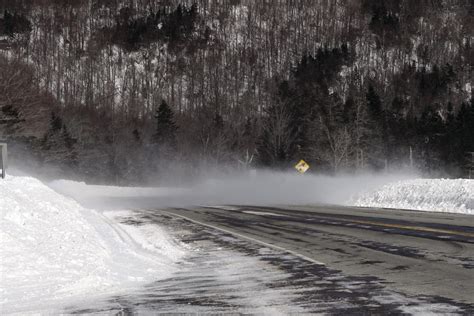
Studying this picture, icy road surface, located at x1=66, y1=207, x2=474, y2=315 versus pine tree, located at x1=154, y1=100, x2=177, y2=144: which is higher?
pine tree, located at x1=154, y1=100, x2=177, y2=144

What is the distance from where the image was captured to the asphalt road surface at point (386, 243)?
290 inches

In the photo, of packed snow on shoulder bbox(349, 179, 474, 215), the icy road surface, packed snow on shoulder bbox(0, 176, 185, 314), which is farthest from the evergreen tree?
the icy road surface

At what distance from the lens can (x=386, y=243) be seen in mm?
11242

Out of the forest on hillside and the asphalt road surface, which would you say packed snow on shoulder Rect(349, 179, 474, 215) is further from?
the forest on hillside

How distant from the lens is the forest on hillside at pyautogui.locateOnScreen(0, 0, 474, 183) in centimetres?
6294

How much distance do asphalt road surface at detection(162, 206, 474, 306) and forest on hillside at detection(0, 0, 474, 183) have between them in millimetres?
34172

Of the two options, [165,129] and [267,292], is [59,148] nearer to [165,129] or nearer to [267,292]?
[165,129]

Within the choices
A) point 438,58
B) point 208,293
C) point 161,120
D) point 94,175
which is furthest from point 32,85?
point 438,58

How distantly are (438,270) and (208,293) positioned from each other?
3576 millimetres

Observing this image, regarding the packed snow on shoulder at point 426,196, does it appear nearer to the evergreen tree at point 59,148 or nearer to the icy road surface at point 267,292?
the icy road surface at point 267,292

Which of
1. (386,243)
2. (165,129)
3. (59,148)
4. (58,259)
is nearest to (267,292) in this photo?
(58,259)

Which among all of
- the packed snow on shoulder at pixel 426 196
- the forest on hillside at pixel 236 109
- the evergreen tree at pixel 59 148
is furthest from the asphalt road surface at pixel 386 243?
the evergreen tree at pixel 59 148

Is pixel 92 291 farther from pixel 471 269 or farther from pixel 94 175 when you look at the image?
pixel 94 175

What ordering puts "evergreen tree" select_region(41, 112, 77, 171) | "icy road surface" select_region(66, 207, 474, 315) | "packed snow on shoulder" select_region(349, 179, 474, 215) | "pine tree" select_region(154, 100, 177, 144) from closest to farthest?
"icy road surface" select_region(66, 207, 474, 315) → "packed snow on shoulder" select_region(349, 179, 474, 215) → "evergreen tree" select_region(41, 112, 77, 171) → "pine tree" select_region(154, 100, 177, 144)
